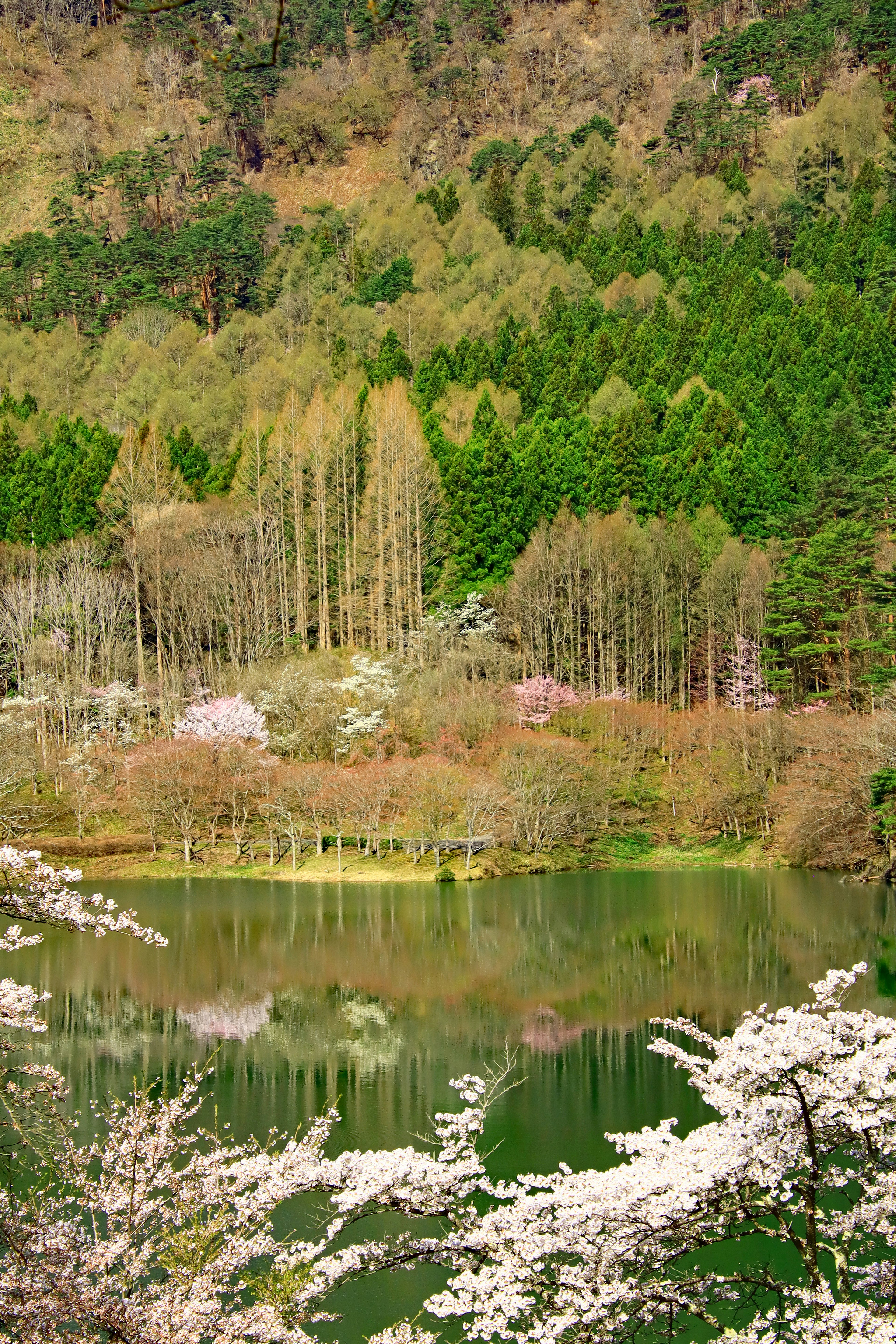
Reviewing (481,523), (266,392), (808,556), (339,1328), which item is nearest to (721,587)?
(808,556)

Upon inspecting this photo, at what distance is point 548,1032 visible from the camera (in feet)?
61.4

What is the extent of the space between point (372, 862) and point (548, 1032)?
19513 millimetres

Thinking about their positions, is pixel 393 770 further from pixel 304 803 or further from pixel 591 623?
pixel 591 623

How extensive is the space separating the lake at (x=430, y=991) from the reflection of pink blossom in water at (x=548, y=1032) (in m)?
0.06

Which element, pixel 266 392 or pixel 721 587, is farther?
pixel 266 392

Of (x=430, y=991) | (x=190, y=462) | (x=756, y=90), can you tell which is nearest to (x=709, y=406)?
(x=190, y=462)

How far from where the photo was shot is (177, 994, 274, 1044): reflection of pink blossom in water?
18.7 m

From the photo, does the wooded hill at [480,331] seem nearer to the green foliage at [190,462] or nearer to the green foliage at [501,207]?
the green foliage at [190,462]

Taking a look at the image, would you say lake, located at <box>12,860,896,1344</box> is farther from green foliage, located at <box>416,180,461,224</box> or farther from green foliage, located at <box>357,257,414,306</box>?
green foliage, located at <box>416,180,461,224</box>

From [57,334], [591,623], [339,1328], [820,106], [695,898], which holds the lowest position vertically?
[695,898]

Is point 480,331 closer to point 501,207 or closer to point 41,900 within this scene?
point 501,207

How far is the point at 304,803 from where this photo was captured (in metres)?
38.6

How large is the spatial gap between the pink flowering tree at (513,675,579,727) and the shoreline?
5837mm

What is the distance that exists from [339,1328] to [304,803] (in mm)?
29200
